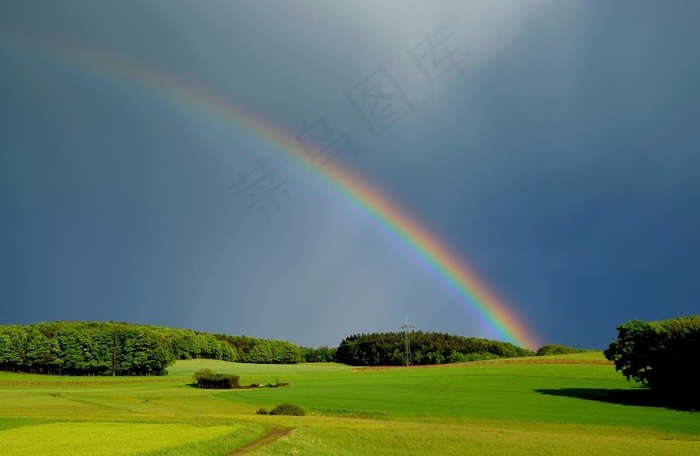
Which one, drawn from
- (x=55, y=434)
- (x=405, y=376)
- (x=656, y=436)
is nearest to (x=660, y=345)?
(x=656, y=436)

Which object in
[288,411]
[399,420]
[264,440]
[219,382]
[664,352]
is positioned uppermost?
[664,352]

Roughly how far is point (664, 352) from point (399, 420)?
121ft

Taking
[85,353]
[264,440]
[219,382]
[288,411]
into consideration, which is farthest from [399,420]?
[85,353]

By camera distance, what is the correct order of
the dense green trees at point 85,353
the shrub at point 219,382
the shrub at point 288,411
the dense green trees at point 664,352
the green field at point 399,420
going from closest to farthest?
the green field at point 399,420 → the shrub at point 288,411 → the dense green trees at point 664,352 → the shrub at point 219,382 → the dense green trees at point 85,353

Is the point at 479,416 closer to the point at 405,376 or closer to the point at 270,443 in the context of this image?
the point at 270,443

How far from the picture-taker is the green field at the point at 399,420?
112ft

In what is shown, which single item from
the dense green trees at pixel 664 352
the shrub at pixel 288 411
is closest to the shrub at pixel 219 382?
the shrub at pixel 288 411

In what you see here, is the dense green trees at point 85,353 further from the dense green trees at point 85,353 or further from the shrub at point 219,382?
the shrub at point 219,382

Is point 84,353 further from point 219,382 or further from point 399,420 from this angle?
point 399,420

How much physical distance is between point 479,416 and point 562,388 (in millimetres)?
30392

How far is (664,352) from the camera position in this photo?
66.9 m

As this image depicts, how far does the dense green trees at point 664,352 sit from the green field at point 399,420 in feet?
12.8

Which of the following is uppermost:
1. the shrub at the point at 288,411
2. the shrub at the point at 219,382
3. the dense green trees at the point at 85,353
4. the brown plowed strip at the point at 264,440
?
the dense green trees at the point at 85,353

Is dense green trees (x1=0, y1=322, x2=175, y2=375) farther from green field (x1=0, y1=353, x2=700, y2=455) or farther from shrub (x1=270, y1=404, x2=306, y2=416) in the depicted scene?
shrub (x1=270, y1=404, x2=306, y2=416)
